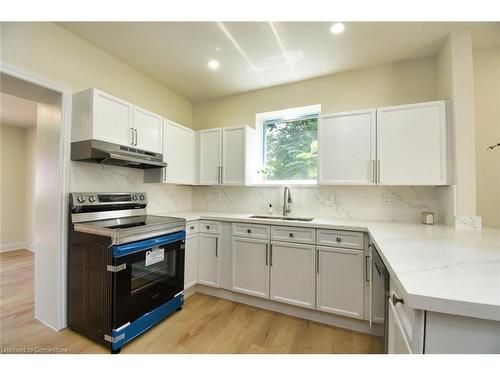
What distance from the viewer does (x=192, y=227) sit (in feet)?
8.65

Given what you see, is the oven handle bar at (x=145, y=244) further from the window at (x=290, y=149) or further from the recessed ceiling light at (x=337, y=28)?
the recessed ceiling light at (x=337, y=28)

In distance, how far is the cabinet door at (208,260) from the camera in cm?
263

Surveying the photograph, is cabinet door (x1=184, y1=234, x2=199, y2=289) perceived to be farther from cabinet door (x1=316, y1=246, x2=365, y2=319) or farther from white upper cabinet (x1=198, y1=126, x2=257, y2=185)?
cabinet door (x1=316, y1=246, x2=365, y2=319)

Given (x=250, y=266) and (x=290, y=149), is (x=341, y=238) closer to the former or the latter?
(x=250, y=266)

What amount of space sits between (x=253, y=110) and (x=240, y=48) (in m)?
1.01

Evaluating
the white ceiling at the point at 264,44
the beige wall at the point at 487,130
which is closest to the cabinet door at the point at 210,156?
the white ceiling at the point at 264,44

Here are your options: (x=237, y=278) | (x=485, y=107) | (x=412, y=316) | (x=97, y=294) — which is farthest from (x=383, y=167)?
(x=97, y=294)

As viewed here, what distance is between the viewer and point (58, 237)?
1944 mm

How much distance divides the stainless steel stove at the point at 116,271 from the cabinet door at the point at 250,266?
595 millimetres

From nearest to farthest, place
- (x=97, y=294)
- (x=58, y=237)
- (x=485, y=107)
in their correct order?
(x=97, y=294) → (x=58, y=237) → (x=485, y=107)

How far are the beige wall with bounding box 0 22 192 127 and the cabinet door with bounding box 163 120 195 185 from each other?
458mm

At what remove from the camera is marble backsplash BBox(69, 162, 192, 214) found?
210 centimetres
